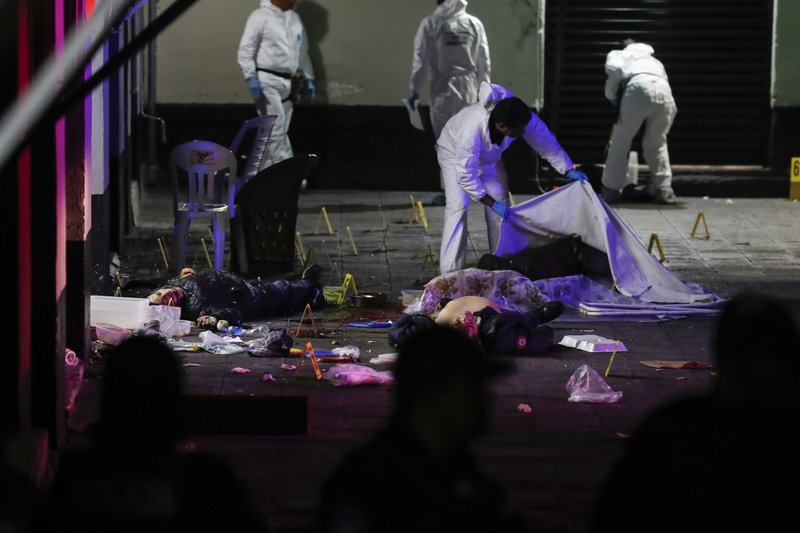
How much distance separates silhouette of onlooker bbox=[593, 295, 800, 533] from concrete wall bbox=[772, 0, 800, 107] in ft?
46.8

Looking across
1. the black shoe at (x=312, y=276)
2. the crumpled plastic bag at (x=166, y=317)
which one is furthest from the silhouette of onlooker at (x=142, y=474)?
the black shoe at (x=312, y=276)

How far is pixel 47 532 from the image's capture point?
315 cm

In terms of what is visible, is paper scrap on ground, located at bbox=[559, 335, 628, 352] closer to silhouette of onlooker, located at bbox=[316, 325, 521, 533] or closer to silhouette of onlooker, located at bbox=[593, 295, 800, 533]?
silhouette of onlooker, located at bbox=[593, 295, 800, 533]

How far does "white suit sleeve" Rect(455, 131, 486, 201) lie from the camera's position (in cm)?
1113

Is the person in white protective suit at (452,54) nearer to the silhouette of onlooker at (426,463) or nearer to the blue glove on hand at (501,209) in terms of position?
the blue glove on hand at (501,209)

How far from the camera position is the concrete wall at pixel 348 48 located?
1683 cm

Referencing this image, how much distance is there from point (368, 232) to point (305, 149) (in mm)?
3378

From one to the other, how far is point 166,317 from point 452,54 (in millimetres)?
7119

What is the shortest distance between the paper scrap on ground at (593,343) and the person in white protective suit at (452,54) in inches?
266

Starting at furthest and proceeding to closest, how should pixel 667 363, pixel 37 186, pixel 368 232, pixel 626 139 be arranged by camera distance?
1. pixel 626 139
2. pixel 368 232
3. pixel 667 363
4. pixel 37 186

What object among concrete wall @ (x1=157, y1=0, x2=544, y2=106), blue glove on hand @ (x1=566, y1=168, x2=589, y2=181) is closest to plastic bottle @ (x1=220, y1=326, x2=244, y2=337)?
blue glove on hand @ (x1=566, y1=168, x2=589, y2=181)

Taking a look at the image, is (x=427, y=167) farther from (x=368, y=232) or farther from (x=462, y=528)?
(x=462, y=528)

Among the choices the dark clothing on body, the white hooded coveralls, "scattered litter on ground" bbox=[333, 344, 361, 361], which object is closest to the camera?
"scattered litter on ground" bbox=[333, 344, 361, 361]

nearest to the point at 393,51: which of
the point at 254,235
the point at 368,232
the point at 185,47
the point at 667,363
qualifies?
the point at 185,47
